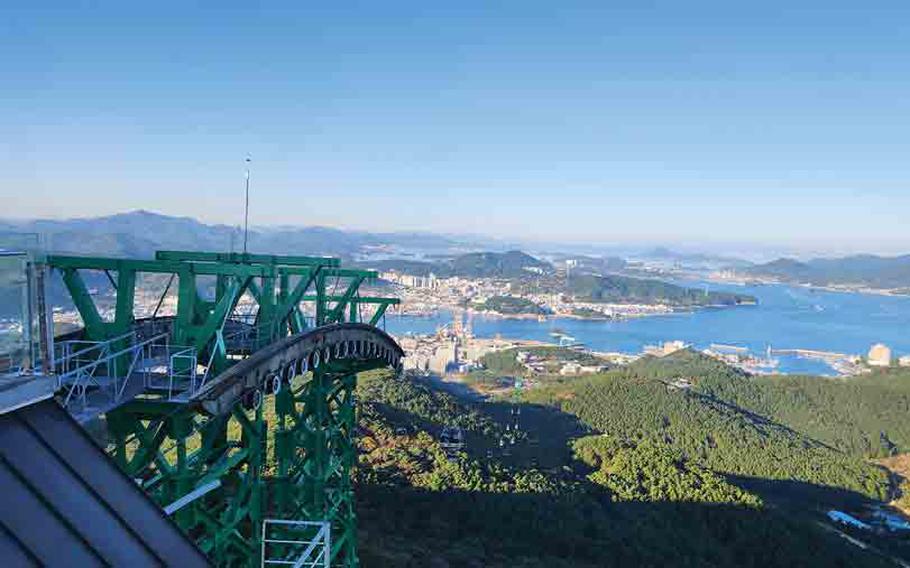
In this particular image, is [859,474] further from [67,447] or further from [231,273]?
[67,447]

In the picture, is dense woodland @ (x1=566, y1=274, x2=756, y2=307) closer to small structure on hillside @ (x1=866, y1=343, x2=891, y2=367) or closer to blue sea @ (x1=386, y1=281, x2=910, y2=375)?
blue sea @ (x1=386, y1=281, x2=910, y2=375)

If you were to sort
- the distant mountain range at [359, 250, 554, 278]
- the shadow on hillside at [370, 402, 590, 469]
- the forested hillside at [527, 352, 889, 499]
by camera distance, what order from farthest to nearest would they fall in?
the distant mountain range at [359, 250, 554, 278]
the forested hillside at [527, 352, 889, 499]
the shadow on hillside at [370, 402, 590, 469]

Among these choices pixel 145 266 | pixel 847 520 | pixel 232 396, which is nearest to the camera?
pixel 232 396

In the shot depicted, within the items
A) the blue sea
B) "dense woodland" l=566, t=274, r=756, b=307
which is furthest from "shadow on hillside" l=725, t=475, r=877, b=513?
"dense woodland" l=566, t=274, r=756, b=307

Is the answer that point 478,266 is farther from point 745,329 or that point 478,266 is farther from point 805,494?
point 805,494

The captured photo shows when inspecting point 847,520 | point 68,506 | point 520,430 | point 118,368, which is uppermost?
point 68,506

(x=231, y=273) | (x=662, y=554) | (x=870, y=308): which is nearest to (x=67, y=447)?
(x=231, y=273)

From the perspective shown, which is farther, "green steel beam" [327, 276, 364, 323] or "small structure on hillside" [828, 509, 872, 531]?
"small structure on hillside" [828, 509, 872, 531]

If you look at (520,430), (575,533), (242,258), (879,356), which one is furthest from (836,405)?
(242,258)
